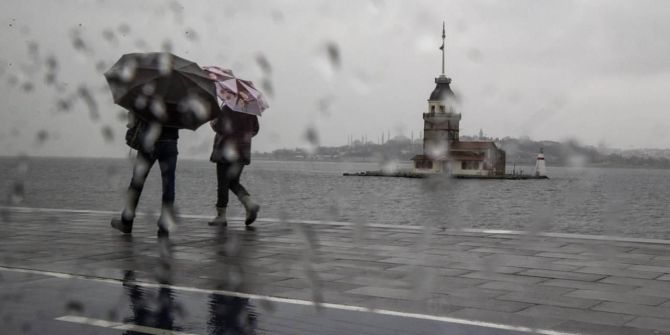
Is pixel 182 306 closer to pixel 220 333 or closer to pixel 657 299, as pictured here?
pixel 220 333

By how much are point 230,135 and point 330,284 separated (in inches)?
222

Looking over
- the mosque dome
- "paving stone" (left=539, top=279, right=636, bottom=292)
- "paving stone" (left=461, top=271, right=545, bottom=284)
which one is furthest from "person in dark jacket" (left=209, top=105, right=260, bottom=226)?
the mosque dome

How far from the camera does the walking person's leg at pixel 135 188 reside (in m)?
10.4

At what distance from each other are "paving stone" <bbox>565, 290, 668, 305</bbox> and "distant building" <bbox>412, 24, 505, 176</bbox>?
374ft

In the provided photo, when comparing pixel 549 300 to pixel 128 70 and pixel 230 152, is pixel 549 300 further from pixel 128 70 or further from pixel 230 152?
pixel 230 152

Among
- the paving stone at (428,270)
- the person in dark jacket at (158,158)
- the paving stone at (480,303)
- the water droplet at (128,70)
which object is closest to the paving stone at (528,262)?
the paving stone at (428,270)

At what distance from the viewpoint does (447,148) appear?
134000 millimetres

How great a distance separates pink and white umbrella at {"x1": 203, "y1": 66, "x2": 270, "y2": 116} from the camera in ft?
36.5

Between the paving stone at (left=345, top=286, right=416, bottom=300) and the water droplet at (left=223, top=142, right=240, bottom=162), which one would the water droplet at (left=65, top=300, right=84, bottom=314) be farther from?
the water droplet at (left=223, top=142, right=240, bottom=162)

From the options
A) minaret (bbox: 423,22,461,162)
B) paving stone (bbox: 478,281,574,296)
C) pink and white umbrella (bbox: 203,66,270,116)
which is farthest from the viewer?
minaret (bbox: 423,22,461,162)

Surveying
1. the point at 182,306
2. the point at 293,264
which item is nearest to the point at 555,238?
the point at 293,264

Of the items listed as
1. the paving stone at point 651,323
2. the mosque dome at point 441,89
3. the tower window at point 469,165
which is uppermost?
the mosque dome at point 441,89

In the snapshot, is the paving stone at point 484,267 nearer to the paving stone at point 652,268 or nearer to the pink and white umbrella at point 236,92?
the paving stone at point 652,268

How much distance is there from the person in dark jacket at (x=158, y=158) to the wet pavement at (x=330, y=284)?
1.59 ft
